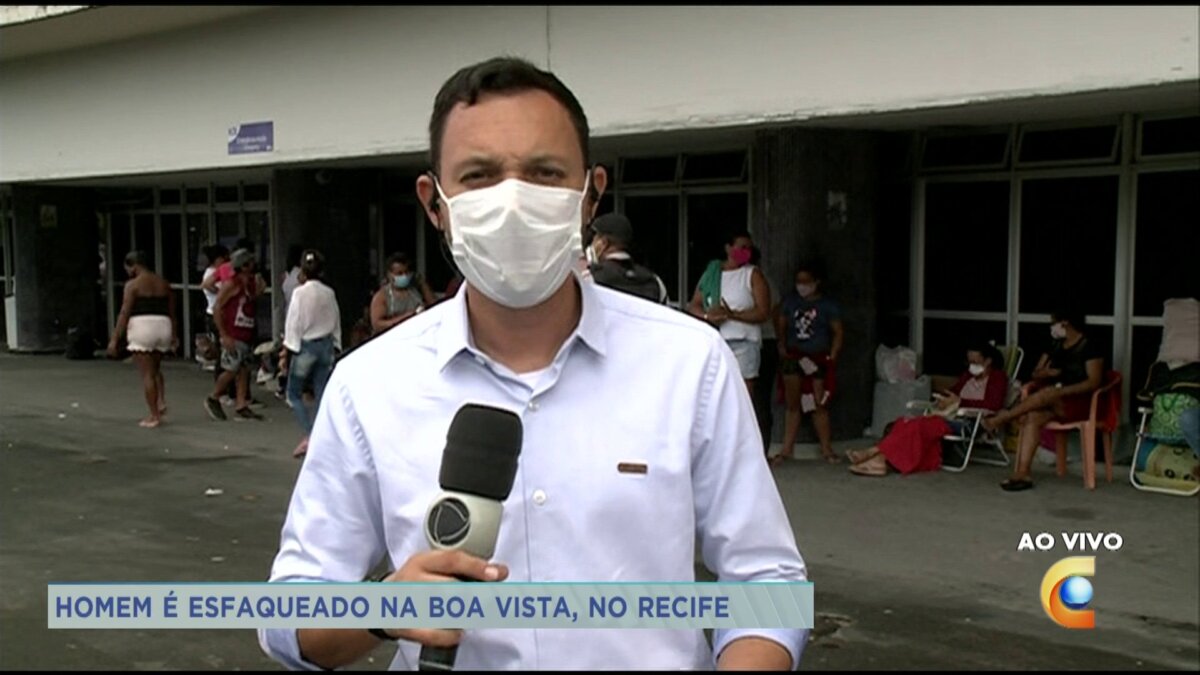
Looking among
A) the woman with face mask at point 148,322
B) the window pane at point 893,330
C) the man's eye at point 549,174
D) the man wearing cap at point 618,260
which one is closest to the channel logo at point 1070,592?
the man wearing cap at point 618,260

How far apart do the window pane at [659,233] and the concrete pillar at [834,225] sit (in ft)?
7.85

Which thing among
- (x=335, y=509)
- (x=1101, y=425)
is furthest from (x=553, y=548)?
(x=1101, y=425)

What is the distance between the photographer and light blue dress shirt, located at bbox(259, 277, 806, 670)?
1946 mm

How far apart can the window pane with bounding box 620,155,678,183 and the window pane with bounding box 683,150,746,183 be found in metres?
0.22

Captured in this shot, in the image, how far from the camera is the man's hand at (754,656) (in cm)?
193

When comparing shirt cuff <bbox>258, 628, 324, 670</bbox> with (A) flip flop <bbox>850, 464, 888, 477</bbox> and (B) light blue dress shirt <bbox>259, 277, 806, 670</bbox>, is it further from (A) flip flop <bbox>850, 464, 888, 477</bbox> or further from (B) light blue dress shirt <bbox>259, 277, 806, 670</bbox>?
(A) flip flop <bbox>850, 464, 888, 477</bbox>

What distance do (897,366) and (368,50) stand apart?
6.11 m

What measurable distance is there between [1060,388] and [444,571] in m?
8.21

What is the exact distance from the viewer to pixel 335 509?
202 cm

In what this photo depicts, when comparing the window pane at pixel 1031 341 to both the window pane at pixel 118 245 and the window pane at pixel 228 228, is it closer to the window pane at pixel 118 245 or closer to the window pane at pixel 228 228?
the window pane at pixel 228 228

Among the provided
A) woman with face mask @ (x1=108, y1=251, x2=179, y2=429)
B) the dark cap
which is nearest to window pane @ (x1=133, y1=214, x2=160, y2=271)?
woman with face mask @ (x1=108, y1=251, x2=179, y2=429)

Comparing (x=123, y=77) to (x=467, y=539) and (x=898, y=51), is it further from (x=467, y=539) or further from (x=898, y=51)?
(x=467, y=539)

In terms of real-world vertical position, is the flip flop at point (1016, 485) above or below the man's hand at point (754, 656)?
below

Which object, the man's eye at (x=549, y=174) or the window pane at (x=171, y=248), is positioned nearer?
the man's eye at (x=549, y=174)
